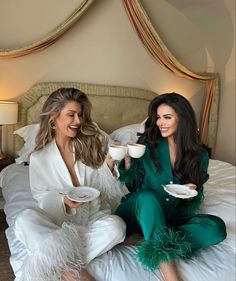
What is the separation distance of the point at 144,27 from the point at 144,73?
513 mm

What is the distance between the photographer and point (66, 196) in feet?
5.10

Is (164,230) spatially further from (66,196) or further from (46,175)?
(46,175)

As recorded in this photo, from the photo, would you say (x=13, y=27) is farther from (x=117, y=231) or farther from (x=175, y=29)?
(x=117, y=231)

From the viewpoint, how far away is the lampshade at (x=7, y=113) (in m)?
2.44

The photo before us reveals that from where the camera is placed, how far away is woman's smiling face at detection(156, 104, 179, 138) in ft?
5.60

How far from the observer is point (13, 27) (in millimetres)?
A: 2711

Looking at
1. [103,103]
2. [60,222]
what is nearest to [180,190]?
[60,222]

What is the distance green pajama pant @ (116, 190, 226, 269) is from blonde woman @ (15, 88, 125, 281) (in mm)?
128

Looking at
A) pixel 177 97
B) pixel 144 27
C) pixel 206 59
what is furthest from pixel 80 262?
pixel 206 59

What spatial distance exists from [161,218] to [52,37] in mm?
1974

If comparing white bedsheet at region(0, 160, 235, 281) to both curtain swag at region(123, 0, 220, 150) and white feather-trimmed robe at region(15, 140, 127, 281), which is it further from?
curtain swag at region(123, 0, 220, 150)

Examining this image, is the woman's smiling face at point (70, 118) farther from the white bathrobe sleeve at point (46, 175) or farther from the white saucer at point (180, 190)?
the white saucer at point (180, 190)

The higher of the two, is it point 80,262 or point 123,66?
point 123,66

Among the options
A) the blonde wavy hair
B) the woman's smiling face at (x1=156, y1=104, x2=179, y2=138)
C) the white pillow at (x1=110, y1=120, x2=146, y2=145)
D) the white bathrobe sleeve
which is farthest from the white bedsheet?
the white pillow at (x1=110, y1=120, x2=146, y2=145)
